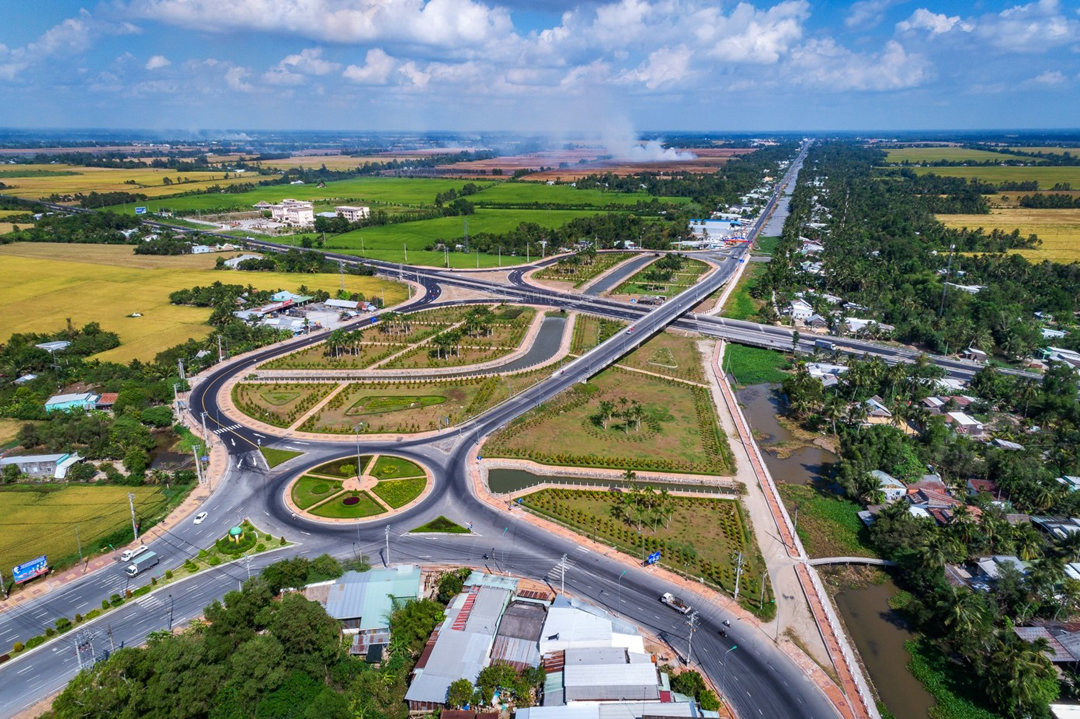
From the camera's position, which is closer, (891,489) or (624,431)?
(891,489)

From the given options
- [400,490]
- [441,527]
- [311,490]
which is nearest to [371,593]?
[441,527]

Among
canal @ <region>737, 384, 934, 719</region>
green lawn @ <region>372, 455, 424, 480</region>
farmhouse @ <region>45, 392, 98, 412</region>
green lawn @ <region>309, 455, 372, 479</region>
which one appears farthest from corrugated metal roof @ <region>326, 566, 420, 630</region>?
farmhouse @ <region>45, 392, 98, 412</region>

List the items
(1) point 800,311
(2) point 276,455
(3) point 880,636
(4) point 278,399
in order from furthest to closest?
(1) point 800,311, (4) point 278,399, (2) point 276,455, (3) point 880,636

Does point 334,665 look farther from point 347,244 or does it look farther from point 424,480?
point 347,244

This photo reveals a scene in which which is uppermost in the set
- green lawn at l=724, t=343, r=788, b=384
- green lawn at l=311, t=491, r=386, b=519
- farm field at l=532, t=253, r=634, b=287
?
farm field at l=532, t=253, r=634, b=287

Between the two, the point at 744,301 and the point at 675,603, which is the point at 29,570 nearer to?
the point at 675,603

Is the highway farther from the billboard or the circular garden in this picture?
the billboard

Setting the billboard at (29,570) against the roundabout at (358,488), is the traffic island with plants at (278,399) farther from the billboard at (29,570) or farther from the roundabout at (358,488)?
the billboard at (29,570)
